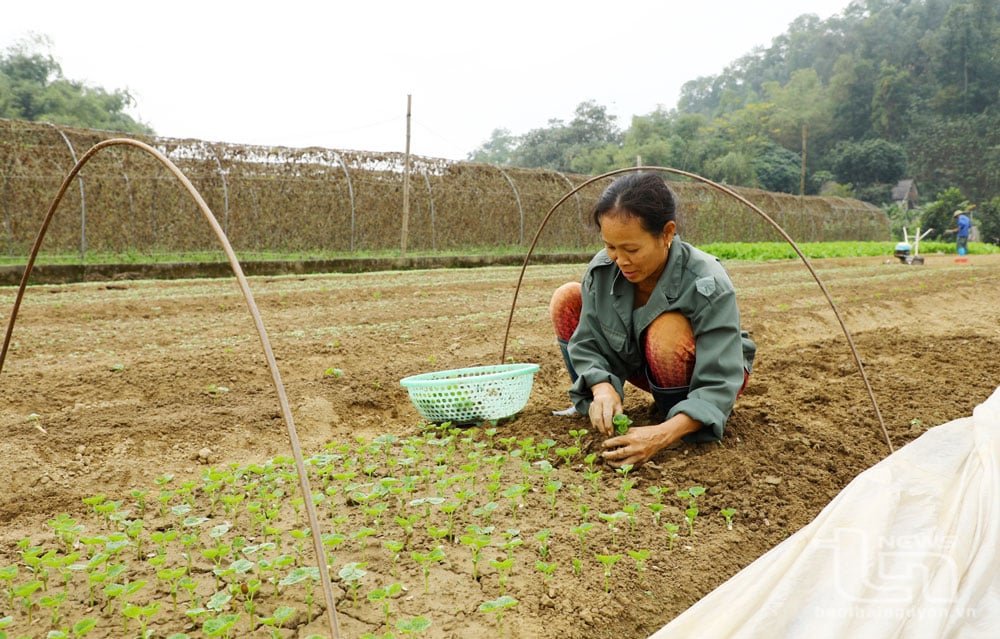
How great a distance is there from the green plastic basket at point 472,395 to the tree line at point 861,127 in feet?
112

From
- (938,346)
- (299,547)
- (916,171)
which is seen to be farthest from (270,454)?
(916,171)

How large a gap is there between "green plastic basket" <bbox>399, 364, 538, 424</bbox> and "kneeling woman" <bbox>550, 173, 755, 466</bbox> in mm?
322

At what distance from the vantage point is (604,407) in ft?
8.10

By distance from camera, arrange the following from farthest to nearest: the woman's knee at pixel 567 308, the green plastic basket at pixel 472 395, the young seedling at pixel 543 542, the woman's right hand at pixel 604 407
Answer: the woman's knee at pixel 567 308 < the green plastic basket at pixel 472 395 < the woman's right hand at pixel 604 407 < the young seedling at pixel 543 542

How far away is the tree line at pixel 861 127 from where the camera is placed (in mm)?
42906

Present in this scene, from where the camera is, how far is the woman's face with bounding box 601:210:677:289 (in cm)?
232

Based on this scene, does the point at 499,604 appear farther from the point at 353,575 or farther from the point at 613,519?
the point at 613,519

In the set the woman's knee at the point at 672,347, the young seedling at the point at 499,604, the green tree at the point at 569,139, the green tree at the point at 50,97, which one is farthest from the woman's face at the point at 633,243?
the green tree at the point at 569,139

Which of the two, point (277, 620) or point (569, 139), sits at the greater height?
point (569, 139)

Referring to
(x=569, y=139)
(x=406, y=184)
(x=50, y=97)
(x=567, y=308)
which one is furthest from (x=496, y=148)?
(x=567, y=308)

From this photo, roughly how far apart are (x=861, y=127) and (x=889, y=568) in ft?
196

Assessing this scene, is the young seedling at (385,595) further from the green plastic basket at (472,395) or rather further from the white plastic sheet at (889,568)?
the green plastic basket at (472,395)

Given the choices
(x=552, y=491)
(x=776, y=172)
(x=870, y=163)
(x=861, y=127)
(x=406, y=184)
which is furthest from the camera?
(x=861, y=127)

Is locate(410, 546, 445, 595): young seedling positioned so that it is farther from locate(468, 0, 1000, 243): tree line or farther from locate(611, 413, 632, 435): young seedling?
locate(468, 0, 1000, 243): tree line
